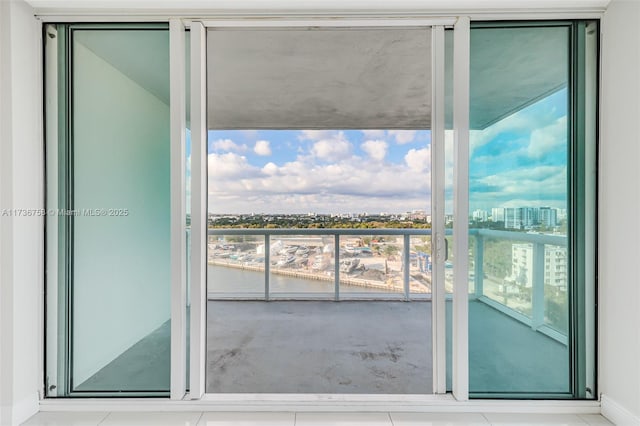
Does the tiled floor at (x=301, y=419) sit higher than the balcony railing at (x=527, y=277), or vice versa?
the balcony railing at (x=527, y=277)

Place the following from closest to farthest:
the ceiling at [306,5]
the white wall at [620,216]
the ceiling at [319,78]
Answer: the white wall at [620,216] < the ceiling at [306,5] < the ceiling at [319,78]

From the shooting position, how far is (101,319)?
200 centimetres

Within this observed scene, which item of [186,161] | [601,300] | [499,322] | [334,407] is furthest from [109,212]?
[601,300]

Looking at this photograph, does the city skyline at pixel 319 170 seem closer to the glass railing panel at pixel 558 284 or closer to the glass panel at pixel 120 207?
the glass panel at pixel 120 207

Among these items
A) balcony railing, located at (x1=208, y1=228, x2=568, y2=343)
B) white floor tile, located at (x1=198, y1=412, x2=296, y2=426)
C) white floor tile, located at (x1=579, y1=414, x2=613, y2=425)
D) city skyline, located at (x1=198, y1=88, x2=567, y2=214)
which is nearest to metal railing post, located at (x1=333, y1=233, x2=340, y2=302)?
balcony railing, located at (x1=208, y1=228, x2=568, y2=343)

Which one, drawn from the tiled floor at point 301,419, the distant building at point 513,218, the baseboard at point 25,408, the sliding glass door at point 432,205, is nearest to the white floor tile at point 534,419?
the tiled floor at point 301,419

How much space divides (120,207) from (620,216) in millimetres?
2789

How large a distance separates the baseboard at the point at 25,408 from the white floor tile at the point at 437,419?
6.51ft

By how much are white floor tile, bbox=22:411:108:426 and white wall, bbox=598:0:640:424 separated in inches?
110

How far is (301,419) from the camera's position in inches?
73.1

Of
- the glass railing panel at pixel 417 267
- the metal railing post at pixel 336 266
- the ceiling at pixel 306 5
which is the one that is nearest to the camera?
the ceiling at pixel 306 5

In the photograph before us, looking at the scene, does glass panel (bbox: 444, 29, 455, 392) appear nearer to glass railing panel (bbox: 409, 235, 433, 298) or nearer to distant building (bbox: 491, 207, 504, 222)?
distant building (bbox: 491, 207, 504, 222)

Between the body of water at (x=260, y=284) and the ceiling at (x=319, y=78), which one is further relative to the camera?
the body of water at (x=260, y=284)

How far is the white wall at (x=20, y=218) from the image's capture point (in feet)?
5.71
